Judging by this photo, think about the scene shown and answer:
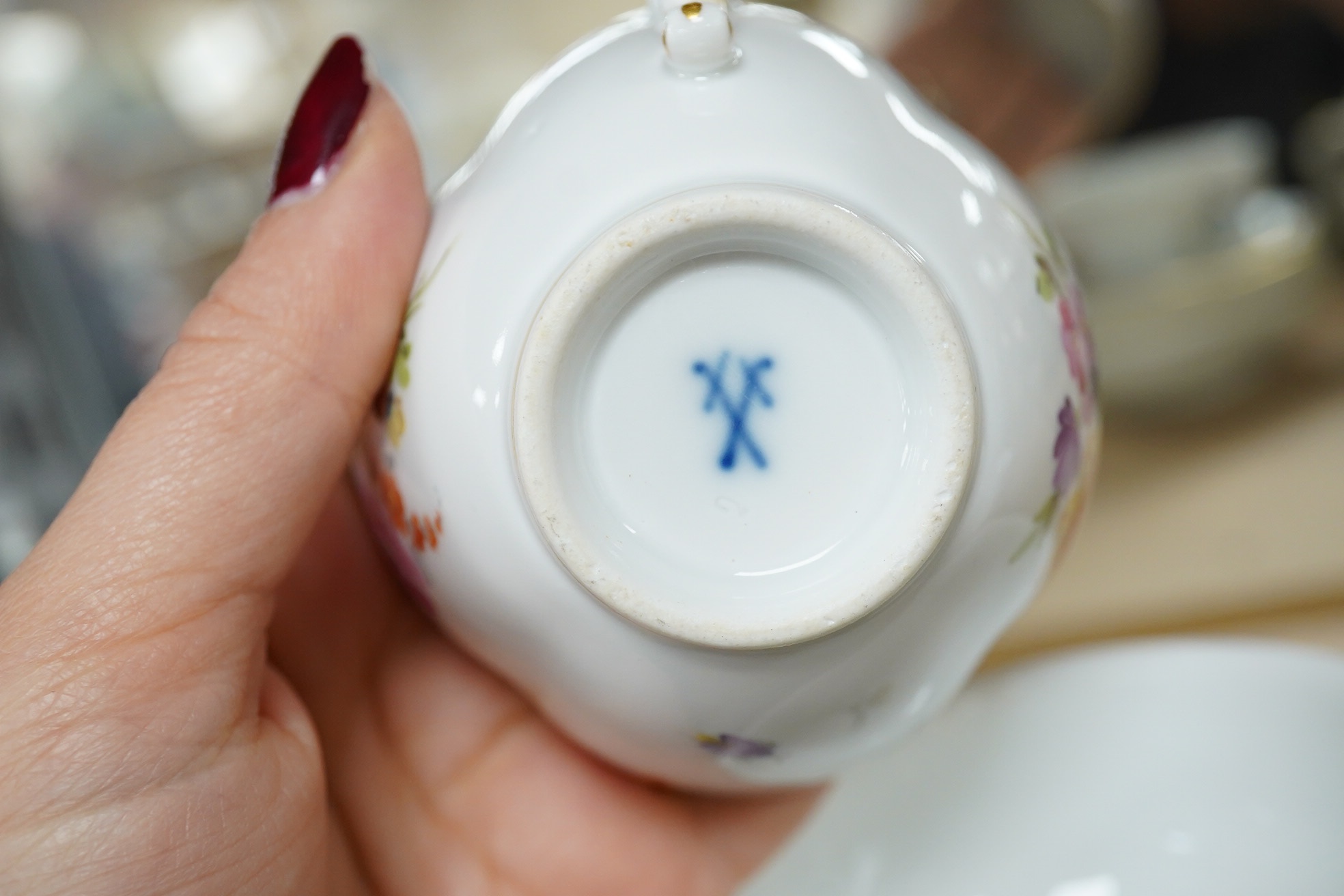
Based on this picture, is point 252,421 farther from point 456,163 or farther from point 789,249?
point 456,163

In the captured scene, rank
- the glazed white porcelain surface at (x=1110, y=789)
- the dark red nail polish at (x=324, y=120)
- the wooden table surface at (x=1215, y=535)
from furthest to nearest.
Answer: the wooden table surface at (x=1215, y=535) < the glazed white porcelain surface at (x=1110, y=789) < the dark red nail polish at (x=324, y=120)

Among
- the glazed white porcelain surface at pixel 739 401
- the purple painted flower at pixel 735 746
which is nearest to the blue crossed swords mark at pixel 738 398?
the glazed white porcelain surface at pixel 739 401

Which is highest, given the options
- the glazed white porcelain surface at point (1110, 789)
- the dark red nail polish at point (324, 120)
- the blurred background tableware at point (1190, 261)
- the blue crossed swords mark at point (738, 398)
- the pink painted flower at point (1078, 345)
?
the dark red nail polish at point (324, 120)

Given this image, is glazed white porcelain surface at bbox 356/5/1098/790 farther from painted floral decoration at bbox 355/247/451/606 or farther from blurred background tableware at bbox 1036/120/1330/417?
blurred background tableware at bbox 1036/120/1330/417

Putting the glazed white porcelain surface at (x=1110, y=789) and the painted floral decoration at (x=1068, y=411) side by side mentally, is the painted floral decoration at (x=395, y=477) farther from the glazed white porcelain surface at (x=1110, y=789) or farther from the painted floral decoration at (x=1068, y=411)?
the glazed white porcelain surface at (x=1110, y=789)

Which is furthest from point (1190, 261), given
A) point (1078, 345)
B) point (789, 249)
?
point (789, 249)

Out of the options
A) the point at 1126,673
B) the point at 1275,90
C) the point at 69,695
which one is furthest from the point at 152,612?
the point at 1275,90
